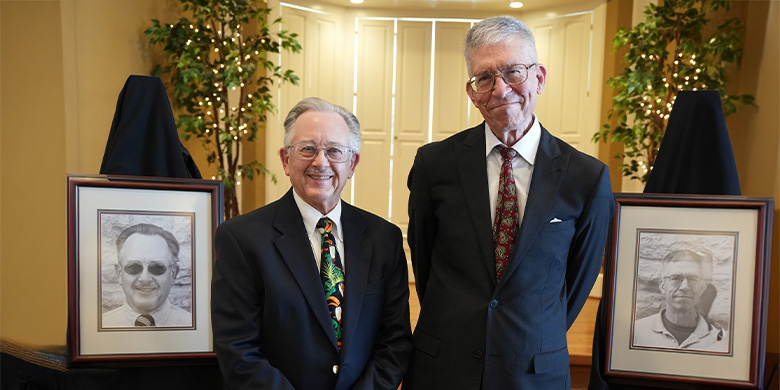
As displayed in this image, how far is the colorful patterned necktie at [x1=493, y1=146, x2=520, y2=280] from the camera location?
171 centimetres

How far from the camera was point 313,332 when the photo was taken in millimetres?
1664

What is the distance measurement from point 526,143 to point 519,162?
59 mm

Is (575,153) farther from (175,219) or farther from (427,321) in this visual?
(175,219)

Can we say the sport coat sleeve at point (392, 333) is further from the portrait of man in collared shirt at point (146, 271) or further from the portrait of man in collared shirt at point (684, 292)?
the portrait of man in collared shirt at point (684, 292)

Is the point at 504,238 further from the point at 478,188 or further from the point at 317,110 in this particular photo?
the point at 317,110

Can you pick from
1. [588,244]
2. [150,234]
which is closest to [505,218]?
[588,244]

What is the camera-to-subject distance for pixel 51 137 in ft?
11.2

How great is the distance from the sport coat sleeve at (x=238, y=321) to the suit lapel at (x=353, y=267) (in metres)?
0.23

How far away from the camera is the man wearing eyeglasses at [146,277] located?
6.89 feet

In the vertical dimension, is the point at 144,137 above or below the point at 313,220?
above

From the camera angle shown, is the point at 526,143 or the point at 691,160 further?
the point at 691,160

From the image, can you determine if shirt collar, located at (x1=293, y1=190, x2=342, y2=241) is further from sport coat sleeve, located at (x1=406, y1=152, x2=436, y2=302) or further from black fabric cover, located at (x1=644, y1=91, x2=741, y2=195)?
black fabric cover, located at (x1=644, y1=91, x2=741, y2=195)

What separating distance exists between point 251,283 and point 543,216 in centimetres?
83

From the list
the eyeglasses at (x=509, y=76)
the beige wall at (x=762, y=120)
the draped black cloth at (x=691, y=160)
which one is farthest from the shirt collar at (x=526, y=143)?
the beige wall at (x=762, y=120)
